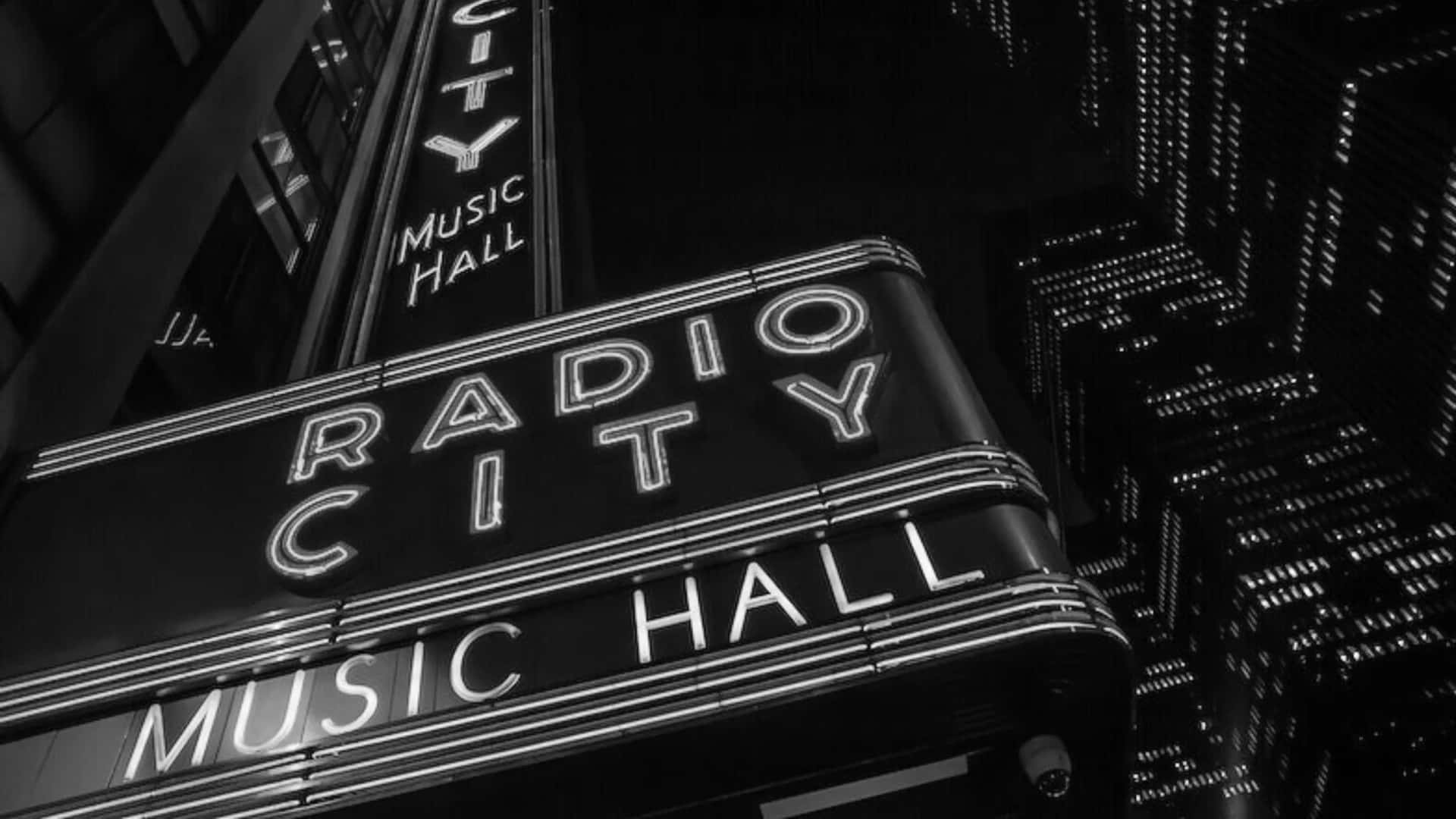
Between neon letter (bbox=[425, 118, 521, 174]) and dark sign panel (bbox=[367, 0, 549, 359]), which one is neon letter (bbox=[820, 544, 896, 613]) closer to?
dark sign panel (bbox=[367, 0, 549, 359])

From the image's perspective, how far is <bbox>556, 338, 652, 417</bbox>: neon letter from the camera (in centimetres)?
775

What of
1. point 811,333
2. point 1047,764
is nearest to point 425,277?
point 811,333

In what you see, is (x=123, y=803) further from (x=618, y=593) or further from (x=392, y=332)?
(x=392, y=332)

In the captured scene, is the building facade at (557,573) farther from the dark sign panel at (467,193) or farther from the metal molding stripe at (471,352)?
the dark sign panel at (467,193)

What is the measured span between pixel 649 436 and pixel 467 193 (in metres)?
8.50

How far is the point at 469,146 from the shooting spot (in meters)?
15.9

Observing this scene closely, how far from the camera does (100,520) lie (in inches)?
308

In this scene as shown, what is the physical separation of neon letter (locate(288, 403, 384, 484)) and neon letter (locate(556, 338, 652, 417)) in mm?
1114

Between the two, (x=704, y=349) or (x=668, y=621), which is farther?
(x=704, y=349)

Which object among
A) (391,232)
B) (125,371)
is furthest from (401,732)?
(391,232)

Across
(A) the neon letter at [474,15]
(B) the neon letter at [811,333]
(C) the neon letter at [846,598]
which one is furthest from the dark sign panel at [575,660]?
(A) the neon letter at [474,15]

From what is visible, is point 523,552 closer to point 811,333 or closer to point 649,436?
point 649,436

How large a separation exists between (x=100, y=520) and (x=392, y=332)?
17.1ft

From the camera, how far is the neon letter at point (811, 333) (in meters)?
7.65
